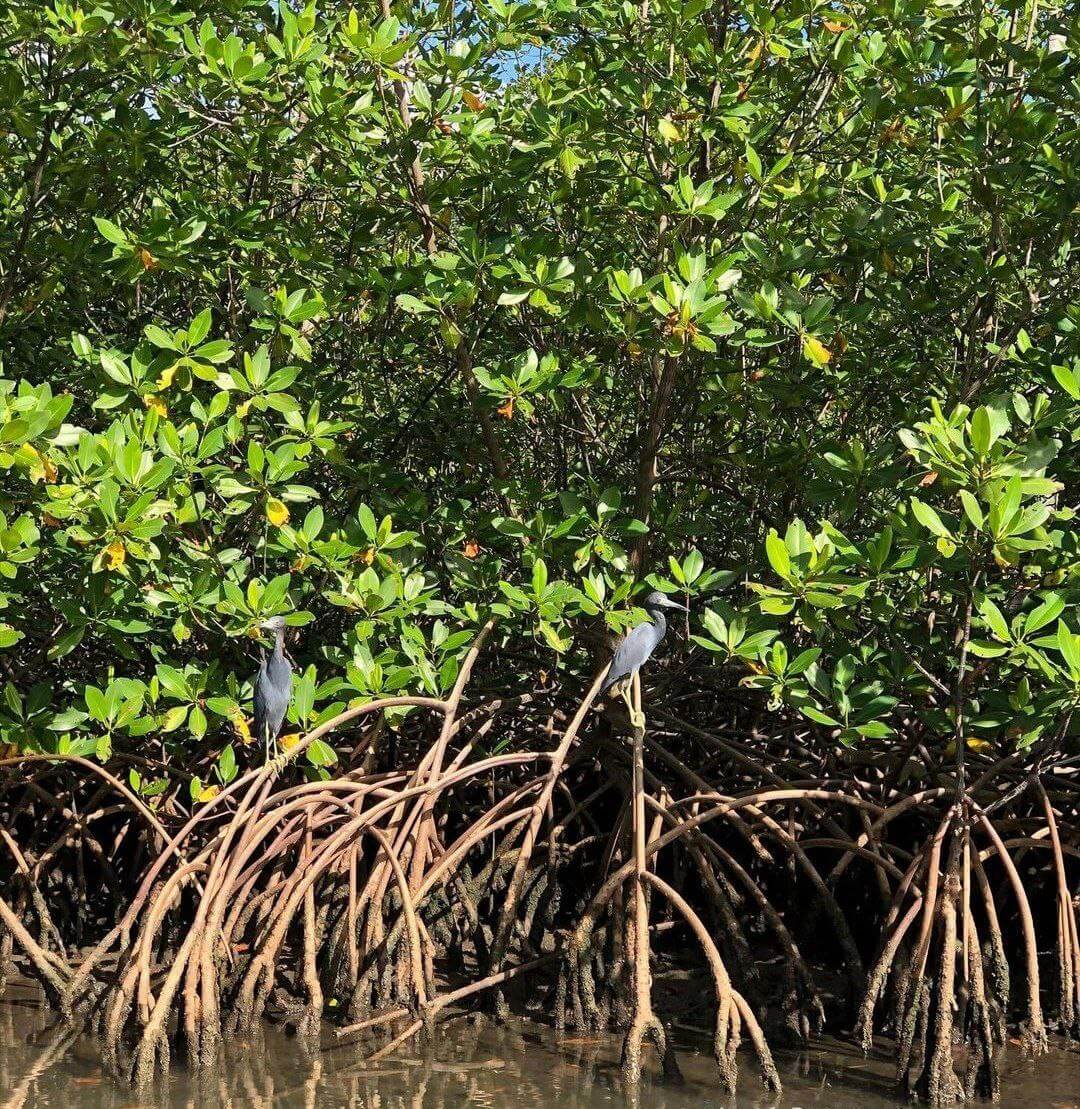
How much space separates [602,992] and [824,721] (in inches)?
52.7

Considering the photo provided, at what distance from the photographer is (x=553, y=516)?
4.87 meters

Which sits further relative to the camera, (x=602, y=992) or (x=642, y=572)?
(x=642, y=572)

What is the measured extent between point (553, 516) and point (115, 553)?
154 centimetres

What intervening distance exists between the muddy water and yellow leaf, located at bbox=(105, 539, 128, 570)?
4.87ft

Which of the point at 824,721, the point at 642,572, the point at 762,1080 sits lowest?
the point at 762,1080

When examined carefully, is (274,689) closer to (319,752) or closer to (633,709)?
(319,752)

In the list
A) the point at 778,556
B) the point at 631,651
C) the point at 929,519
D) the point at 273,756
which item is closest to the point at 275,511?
the point at 273,756

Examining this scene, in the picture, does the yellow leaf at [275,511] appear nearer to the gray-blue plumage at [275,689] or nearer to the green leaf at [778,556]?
the gray-blue plumage at [275,689]

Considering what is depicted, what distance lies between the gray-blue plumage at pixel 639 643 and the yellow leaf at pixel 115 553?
62.7 inches

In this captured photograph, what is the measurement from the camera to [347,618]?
18.2ft

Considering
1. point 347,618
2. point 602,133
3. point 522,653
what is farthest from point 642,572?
point 602,133

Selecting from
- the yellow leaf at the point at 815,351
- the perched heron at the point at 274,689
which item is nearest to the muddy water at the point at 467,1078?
the perched heron at the point at 274,689

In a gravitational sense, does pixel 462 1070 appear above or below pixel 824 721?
below

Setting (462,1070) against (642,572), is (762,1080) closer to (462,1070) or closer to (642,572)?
(462,1070)
